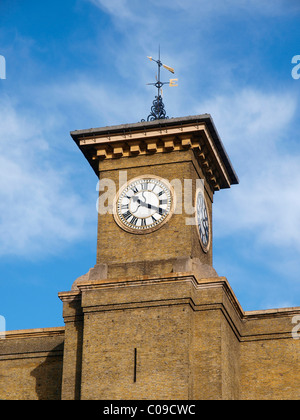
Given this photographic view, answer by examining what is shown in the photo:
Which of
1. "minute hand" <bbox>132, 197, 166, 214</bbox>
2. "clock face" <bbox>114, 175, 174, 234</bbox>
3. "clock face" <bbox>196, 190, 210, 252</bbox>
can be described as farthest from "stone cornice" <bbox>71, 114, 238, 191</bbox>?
"minute hand" <bbox>132, 197, 166, 214</bbox>

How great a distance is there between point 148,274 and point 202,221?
426 cm

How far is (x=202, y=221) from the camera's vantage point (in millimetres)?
46969

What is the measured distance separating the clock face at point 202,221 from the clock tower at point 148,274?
0.17 feet

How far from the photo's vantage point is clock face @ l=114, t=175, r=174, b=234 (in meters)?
45.3

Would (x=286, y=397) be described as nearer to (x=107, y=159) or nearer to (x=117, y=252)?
(x=117, y=252)

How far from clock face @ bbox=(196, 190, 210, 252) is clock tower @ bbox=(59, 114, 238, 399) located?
5 cm

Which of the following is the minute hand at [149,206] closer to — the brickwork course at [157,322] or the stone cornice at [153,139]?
the brickwork course at [157,322]

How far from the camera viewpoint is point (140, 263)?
1748 inches

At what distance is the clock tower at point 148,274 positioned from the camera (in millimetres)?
42062

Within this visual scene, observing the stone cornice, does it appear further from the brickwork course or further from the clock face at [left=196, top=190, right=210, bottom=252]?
the clock face at [left=196, top=190, right=210, bottom=252]

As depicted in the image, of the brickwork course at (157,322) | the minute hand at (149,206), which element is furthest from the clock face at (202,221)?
the minute hand at (149,206)
